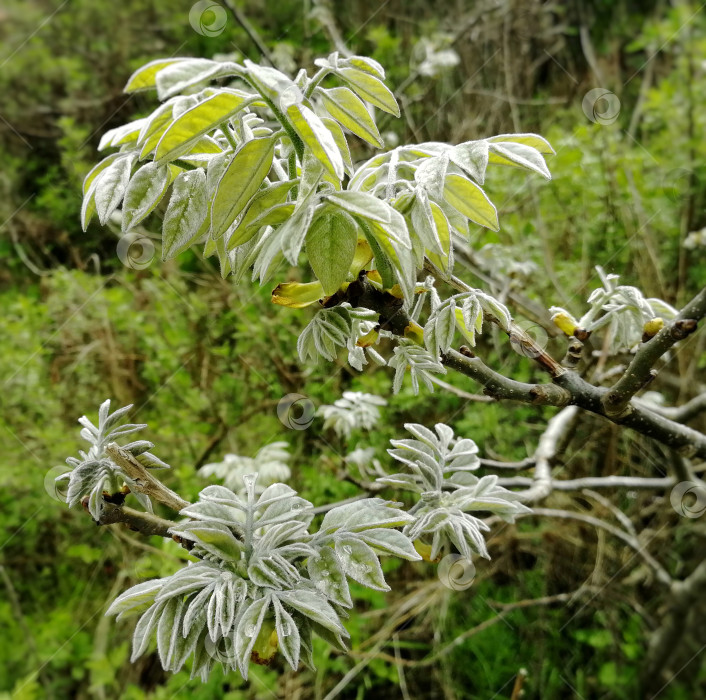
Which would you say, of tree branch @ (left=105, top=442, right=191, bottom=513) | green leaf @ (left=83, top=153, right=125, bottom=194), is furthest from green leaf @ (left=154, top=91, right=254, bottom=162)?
tree branch @ (left=105, top=442, right=191, bottom=513)

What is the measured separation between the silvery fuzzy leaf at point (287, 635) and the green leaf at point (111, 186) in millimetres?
390

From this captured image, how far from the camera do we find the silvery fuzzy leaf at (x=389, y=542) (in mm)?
575

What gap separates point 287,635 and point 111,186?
0.44 metres

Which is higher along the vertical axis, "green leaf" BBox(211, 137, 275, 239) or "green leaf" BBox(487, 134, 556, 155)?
"green leaf" BBox(211, 137, 275, 239)

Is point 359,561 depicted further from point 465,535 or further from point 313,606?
point 465,535

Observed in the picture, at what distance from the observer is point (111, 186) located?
1.70ft

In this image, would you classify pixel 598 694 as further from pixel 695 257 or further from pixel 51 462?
pixel 51 462

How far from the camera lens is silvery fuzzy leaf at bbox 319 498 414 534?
618mm
